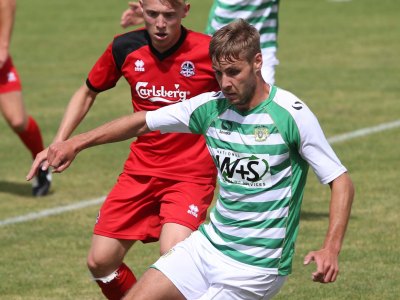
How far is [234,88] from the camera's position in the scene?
6.46 metres

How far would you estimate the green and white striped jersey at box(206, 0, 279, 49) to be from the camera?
37.0ft

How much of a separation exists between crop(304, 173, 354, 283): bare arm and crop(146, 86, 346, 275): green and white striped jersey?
175mm

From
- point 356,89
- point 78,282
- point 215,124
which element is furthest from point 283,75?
point 215,124

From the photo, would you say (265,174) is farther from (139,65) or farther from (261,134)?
(139,65)

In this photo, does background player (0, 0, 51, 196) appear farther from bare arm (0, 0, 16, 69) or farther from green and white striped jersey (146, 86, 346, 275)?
green and white striped jersey (146, 86, 346, 275)

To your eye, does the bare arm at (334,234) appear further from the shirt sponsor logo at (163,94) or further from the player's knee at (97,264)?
the player's knee at (97,264)

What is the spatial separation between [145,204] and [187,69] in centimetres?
94

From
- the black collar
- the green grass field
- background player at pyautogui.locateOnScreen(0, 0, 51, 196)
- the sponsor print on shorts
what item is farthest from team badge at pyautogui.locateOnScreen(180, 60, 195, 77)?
background player at pyautogui.locateOnScreen(0, 0, 51, 196)

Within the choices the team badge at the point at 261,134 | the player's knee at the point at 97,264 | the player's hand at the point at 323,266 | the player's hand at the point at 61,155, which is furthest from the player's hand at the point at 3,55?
the player's hand at the point at 323,266

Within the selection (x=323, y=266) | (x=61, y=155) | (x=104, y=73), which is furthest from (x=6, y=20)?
(x=323, y=266)

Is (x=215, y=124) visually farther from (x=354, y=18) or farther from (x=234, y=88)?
(x=354, y=18)

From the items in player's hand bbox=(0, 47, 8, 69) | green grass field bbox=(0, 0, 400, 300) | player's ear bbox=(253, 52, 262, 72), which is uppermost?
player's ear bbox=(253, 52, 262, 72)

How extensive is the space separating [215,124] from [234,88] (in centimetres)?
36

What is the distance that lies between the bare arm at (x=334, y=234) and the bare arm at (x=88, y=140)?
1286 millimetres
